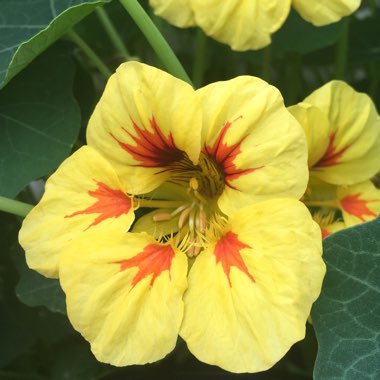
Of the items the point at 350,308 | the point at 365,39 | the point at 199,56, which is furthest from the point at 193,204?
the point at 365,39

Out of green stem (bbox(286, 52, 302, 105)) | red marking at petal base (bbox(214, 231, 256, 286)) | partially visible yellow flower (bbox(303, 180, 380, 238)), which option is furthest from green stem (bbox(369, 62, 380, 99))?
red marking at petal base (bbox(214, 231, 256, 286))

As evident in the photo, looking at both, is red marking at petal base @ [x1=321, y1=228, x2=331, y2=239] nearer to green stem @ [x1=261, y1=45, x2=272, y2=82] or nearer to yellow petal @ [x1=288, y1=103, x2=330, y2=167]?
yellow petal @ [x1=288, y1=103, x2=330, y2=167]

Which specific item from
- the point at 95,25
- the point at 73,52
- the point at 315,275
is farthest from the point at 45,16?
the point at 315,275

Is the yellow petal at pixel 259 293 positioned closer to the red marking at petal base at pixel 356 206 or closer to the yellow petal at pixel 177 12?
the red marking at petal base at pixel 356 206

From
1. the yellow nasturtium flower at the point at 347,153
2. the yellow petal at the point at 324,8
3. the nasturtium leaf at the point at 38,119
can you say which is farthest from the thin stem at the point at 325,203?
the nasturtium leaf at the point at 38,119

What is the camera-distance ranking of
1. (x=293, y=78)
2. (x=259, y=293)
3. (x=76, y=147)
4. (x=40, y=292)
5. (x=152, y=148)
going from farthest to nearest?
1. (x=293, y=78)
2. (x=76, y=147)
3. (x=40, y=292)
4. (x=152, y=148)
5. (x=259, y=293)

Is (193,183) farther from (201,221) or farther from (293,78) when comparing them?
(293,78)

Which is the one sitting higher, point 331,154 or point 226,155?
point 226,155
